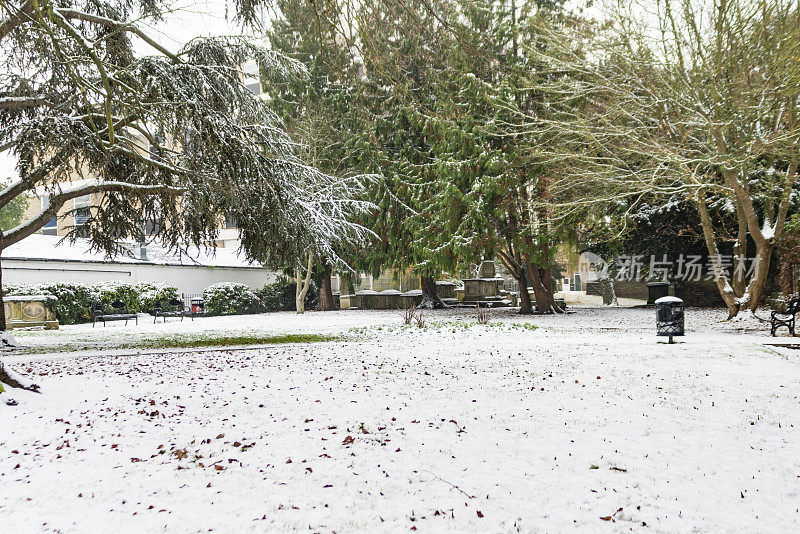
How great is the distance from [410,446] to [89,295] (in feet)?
62.0

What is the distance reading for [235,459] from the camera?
428 cm

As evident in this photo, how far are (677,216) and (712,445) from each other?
20.9 m

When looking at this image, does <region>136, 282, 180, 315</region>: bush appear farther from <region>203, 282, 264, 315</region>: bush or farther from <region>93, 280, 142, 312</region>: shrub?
<region>203, 282, 264, 315</region>: bush

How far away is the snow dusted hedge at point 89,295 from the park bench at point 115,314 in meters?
0.20

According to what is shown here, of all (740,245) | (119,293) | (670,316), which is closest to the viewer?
(670,316)

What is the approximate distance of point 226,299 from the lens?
2497 cm

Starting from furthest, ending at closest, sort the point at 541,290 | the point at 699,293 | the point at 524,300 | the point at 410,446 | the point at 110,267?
the point at 699,293 < the point at 110,267 < the point at 524,300 < the point at 541,290 < the point at 410,446

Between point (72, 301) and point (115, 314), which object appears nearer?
point (72, 301)

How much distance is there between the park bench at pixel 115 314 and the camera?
18719 mm

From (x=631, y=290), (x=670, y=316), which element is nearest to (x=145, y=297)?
(x=670, y=316)

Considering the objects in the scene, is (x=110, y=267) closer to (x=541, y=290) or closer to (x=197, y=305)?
(x=197, y=305)

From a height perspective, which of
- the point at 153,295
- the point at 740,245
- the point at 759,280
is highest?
the point at 740,245

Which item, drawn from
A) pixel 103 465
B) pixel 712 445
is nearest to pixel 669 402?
pixel 712 445

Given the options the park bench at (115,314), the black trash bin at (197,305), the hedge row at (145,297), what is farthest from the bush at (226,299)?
the park bench at (115,314)
